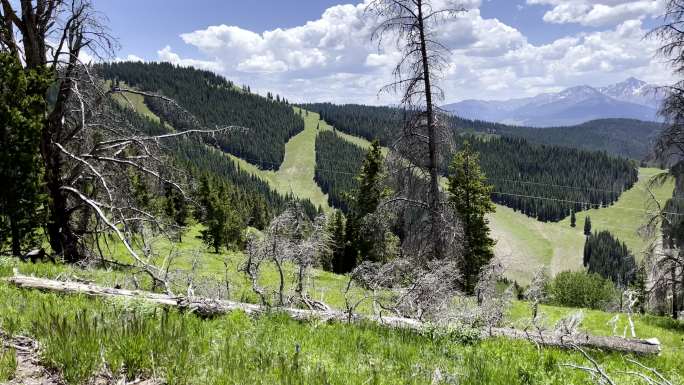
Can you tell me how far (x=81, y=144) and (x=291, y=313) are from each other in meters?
10.6

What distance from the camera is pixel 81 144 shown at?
Answer: 13.4 m

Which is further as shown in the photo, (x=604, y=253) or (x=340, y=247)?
(x=604, y=253)

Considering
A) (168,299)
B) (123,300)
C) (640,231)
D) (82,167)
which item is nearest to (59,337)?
(123,300)

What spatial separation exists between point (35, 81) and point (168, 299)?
32.6 feet

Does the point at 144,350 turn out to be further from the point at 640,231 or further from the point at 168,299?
the point at 640,231

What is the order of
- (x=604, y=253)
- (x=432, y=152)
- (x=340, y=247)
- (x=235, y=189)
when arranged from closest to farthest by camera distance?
(x=432, y=152) → (x=340, y=247) → (x=235, y=189) → (x=604, y=253)

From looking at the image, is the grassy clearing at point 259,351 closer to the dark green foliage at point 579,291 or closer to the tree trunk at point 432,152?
the tree trunk at point 432,152

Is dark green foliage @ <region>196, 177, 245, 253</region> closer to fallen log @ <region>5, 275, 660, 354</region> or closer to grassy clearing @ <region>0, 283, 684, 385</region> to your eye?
fallen log @ <region>5, 275, 660, 354</region>

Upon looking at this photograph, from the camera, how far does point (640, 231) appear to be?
21438mm

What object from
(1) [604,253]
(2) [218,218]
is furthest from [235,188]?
(1) [604,253]

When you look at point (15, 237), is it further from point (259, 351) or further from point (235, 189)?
point (235, 189)

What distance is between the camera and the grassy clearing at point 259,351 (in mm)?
3506

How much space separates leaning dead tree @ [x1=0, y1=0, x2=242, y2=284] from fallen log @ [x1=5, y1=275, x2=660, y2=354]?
18.4 ft

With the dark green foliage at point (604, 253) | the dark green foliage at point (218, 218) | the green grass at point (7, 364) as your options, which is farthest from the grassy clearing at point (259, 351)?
the dark green foliage at point (604, 253)
